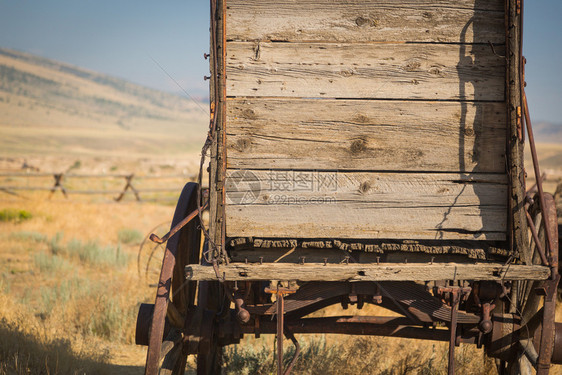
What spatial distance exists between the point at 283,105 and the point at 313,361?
252cm

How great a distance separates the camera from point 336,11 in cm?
235

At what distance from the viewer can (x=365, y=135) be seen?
2375 mm

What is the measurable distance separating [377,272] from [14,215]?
1032 cm

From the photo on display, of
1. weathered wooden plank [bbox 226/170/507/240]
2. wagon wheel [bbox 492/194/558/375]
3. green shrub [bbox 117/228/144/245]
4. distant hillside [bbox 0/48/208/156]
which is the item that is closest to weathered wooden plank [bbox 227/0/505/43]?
weathered wooden plank [bbox 226/170/507/240]

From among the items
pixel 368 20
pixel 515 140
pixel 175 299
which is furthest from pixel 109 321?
pixel 515 140

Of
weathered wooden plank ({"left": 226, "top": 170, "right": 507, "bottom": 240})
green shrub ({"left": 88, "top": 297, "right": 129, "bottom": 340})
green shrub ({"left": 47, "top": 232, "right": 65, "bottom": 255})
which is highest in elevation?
weathered wooden plank ({"left": 226, "top": 170, "right": 507, "bottom": 240})

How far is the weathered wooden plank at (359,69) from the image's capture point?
234cm

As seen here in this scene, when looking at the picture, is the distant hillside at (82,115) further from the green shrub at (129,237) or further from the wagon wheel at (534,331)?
the wagon wheel at (534,331)

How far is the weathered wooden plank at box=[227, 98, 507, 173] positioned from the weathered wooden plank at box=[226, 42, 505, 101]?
0.06 m

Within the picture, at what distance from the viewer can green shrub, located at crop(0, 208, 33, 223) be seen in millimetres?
10328

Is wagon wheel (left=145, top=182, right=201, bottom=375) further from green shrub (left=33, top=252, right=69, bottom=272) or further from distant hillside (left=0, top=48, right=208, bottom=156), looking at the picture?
distant hillside (left=0, top=48, right=208, bottom=156)

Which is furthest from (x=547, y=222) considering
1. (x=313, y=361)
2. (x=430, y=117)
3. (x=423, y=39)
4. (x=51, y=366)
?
(x=51, y=366)

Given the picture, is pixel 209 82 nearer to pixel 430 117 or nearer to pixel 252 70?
pixel 252 70

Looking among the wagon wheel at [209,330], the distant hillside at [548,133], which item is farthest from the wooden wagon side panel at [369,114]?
the distant hillside at [548,133]
